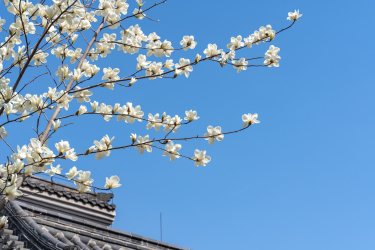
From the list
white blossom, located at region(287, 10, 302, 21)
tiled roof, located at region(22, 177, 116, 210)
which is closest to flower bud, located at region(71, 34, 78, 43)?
white blossom, located at region(287, 10, 302, 21)

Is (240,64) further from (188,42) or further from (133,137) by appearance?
(133,137)

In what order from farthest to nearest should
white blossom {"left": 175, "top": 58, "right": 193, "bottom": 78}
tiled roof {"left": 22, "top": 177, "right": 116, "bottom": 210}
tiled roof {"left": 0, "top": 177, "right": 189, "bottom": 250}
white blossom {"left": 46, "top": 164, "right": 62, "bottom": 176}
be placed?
tiled roof {"left": 22, "top": 177, "right": 116, "bottom": 210}, tiled roof {"left": 0, "top": 177, "right": 189, "bottom": 250}, white blossom {"left": 175, "top": 58, "right": 193, "bottom": 78}, white blossom {"left": 46, "top": 164, "right": 62, "bottom": 176}

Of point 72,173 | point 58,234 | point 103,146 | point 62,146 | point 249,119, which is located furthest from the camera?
point 58,234

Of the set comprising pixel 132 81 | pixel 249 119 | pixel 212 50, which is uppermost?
pixel 212 50

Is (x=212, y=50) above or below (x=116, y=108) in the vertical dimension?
above

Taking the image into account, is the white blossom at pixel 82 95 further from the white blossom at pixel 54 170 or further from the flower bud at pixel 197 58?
the flower bud at pixel 197 58

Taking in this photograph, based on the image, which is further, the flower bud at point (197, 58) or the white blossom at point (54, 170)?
the flower bud at point (197, 58)

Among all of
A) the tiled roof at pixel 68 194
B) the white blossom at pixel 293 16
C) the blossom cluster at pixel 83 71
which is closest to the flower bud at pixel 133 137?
Result: the blossom cluster at pixel 83 71

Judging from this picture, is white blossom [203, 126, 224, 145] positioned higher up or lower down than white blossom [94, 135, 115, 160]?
higher up

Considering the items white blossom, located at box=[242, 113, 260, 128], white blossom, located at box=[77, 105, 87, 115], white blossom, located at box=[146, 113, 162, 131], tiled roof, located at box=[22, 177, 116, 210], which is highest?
tiled roof, located at box=[22, 177, 116, 210]

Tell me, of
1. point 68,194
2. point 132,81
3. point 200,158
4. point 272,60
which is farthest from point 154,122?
point 68,194

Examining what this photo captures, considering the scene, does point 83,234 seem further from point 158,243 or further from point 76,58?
point 76,58

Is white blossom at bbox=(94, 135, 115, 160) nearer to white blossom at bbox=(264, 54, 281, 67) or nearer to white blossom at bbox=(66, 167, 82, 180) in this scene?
white blossom at bbox=(66, 167, 82, 180)

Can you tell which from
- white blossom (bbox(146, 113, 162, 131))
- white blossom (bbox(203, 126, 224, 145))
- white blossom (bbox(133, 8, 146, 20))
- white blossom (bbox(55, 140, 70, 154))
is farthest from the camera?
white blossom (bbox(133, 8, 146, 20))
